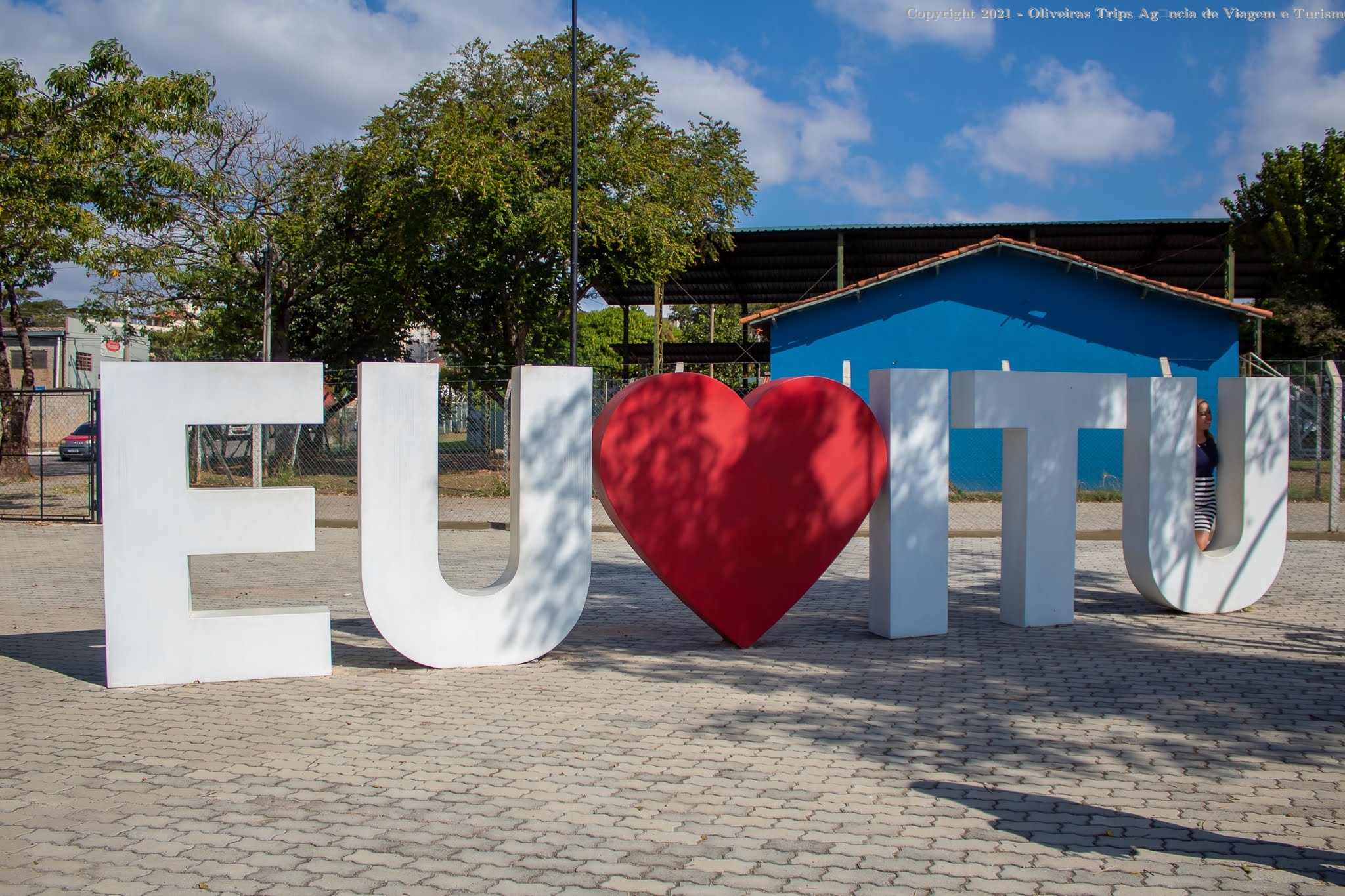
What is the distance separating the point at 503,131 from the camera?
68.4ft

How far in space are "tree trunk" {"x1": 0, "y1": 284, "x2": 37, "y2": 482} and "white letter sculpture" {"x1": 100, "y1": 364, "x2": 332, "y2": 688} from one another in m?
16.6

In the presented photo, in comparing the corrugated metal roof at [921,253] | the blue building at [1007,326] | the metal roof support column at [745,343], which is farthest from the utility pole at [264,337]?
the metal roof support column at [745,343]

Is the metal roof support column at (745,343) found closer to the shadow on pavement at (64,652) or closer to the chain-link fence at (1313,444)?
the chain-link fence at (1313,444)

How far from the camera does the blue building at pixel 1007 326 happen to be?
20.1m

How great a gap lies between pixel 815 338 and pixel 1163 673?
15025mm

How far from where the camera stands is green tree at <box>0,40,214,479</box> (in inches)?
572

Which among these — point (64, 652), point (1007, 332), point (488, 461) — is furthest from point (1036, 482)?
point (488, 461)

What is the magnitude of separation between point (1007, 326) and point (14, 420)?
21396mm

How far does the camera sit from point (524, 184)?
20.3 m

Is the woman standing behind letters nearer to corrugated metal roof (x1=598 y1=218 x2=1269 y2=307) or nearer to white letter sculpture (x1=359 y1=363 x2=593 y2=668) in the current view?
white letter sculpture (x1=359 y1=363 x2=593 y2=668)

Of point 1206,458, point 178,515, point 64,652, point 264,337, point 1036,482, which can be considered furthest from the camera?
point 264,337

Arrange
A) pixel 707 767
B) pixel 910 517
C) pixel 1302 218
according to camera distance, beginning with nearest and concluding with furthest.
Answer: pixel 707 767
pixel 910 517
pixel 1302 218

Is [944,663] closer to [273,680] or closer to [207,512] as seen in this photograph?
[273,680]

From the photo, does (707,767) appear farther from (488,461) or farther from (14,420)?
(14,420)
